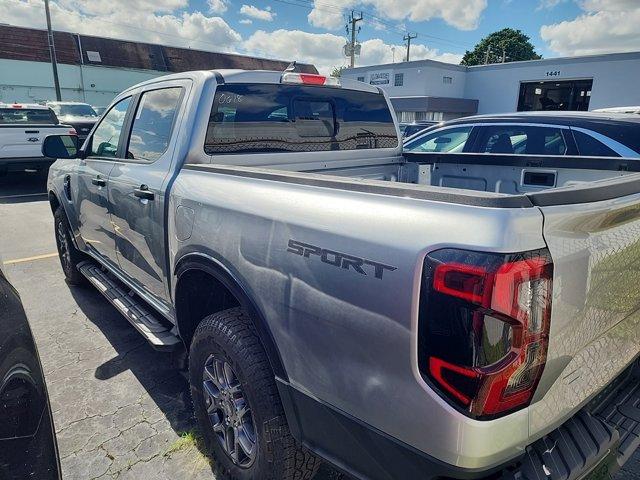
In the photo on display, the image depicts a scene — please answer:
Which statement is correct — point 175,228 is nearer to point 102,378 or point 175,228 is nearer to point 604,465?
point 102,378

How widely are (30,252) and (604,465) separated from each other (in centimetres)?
671

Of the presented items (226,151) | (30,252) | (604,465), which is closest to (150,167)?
(226,151)

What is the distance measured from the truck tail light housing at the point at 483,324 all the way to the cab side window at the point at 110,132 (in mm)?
3027

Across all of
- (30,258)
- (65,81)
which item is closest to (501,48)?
(65,81)

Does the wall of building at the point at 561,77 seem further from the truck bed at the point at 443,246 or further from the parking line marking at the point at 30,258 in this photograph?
the truck bed at the point at 443,246

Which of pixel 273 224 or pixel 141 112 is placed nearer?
pixel 273 224

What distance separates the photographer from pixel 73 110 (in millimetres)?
17016

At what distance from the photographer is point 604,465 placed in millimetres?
1593

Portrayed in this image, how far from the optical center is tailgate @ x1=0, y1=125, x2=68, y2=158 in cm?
1002

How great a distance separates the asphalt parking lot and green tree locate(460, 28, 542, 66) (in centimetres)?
6589

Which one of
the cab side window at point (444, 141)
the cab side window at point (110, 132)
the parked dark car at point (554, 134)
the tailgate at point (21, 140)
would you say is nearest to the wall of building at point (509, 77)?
the cab side window at point (444, 141)

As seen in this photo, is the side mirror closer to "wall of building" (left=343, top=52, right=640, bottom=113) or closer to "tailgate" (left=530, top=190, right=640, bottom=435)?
"tailgate" (left=530, top=190, right=640, bottom=435)

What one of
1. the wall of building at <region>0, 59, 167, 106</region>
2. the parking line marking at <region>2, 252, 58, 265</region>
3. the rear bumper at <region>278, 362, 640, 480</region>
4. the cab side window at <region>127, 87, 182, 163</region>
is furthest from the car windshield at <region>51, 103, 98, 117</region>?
the wall of building at <region>0, 59, 167, 106</region>

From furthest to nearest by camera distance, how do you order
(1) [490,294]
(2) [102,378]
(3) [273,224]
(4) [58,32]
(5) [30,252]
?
(4) [58,32], (5) [30,252], (2) [102,378], (3) [273,224], (1) [490,294]
